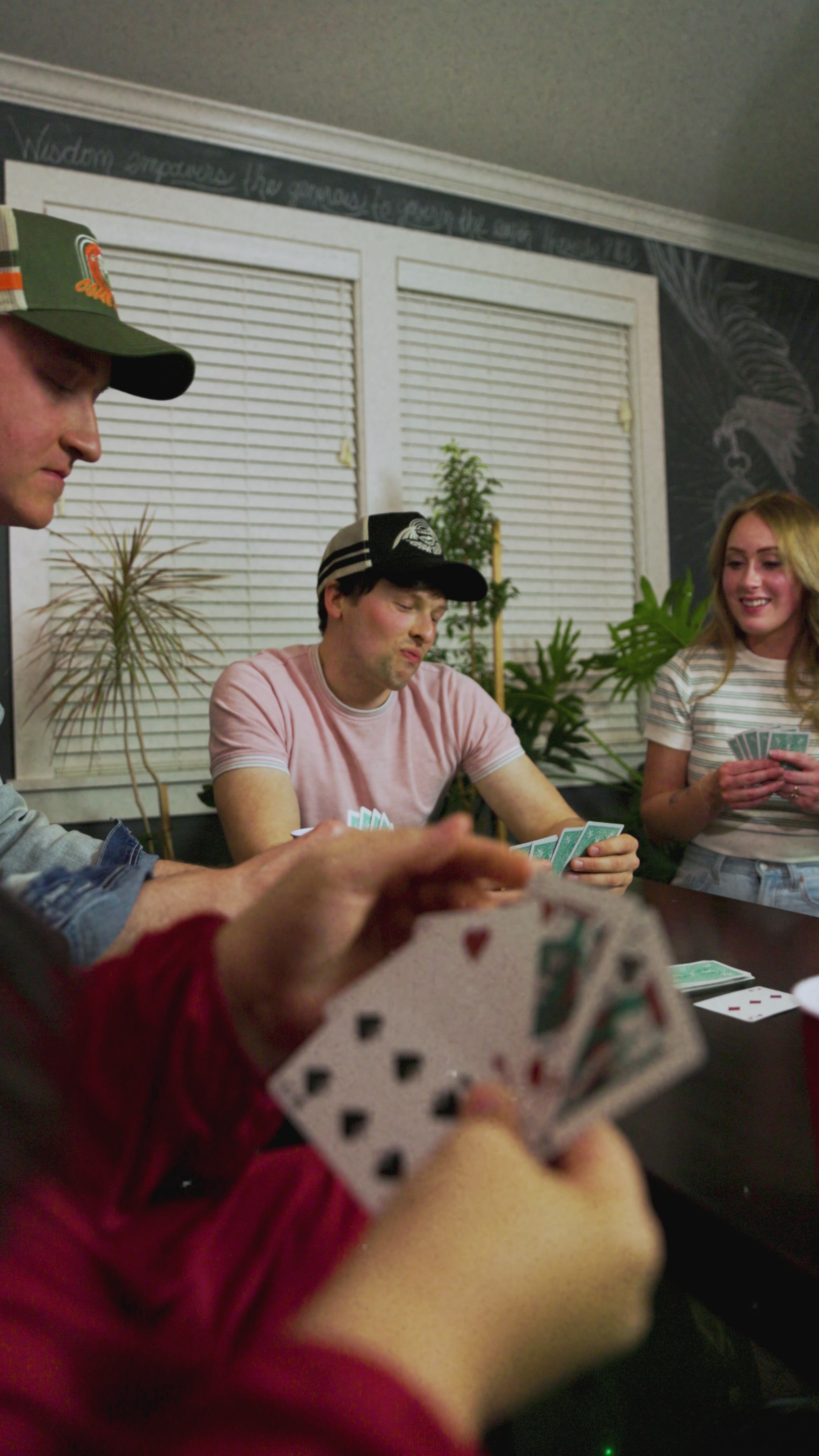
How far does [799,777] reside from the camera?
212cm

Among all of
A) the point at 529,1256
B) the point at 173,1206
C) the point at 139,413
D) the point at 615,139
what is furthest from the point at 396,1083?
the point at 615,139

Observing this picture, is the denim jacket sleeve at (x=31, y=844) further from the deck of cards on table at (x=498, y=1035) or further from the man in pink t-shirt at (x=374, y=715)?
the deck of cards on table at (x=498, y=1035)

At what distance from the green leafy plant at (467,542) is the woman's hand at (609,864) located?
1897 millimetres

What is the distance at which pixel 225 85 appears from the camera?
324cm

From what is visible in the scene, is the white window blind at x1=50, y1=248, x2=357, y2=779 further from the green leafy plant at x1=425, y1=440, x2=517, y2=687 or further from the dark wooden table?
the dark wooden table

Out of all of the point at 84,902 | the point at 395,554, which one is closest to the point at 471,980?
the point at 84,902

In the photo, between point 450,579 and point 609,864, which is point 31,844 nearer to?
point 609,864

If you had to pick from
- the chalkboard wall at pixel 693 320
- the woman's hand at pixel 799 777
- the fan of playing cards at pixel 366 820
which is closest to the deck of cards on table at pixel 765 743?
the woman's hand at pixel 799 777

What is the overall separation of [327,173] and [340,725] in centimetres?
265

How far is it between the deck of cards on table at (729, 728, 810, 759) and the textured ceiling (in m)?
2.47

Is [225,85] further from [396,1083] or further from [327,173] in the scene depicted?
[396,1083]

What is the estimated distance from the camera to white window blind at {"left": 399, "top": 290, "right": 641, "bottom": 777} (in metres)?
3.84

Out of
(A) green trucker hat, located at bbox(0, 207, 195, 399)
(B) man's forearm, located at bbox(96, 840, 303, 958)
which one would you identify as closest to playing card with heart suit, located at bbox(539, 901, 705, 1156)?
(B) man's forearm, located at bbox(96, 840, 303, 958)

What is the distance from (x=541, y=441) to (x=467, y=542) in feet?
3.10
